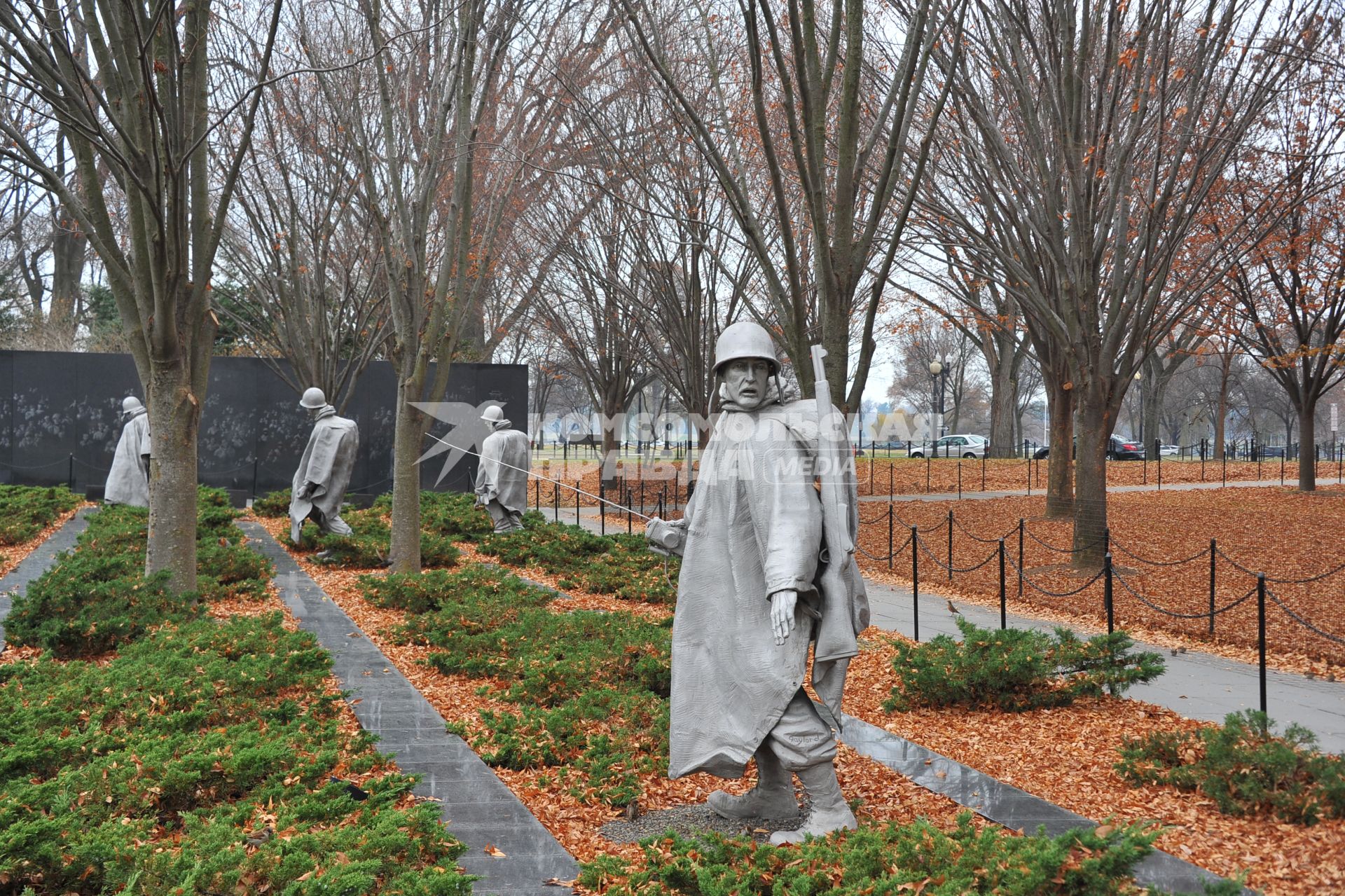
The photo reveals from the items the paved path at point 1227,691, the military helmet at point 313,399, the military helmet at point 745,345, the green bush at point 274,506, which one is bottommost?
the paved path at point 1227,691

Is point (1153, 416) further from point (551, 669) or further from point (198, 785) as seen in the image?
point (198, 785)

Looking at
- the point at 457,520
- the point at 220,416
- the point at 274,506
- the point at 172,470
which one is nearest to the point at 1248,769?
the point at 172,470

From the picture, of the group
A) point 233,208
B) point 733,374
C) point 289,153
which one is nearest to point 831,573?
point 733,374

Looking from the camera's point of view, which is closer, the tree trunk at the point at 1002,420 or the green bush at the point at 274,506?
the green bush at the point at 274,506

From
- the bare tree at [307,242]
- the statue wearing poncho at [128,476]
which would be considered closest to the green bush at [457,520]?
the bare tree at [307,242]

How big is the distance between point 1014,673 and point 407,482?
23.5 ft

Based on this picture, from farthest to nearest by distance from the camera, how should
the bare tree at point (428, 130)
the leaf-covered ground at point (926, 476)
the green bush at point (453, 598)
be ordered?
the leaf-covered ground at point (926, 476)
the bare tree at point (428, 130)
the green bush at point (453, 598)

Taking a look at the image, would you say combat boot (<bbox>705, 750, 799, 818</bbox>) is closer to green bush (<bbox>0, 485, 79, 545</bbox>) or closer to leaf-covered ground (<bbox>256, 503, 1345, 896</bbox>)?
leaf-covered ground (<bbox>256, 503, 1345, 896</bbox>)

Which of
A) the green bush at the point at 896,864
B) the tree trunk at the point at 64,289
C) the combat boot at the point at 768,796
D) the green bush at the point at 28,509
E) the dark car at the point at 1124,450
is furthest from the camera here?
the dark car at the point at 1124,450

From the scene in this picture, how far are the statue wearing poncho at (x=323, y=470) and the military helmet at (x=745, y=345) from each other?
10.3m

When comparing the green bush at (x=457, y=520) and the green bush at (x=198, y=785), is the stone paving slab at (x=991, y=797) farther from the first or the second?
the green bush at (x=457, y=520)

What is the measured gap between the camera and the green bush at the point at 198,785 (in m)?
3.34

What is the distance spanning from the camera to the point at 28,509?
46.9 feet

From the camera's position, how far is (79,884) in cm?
347
